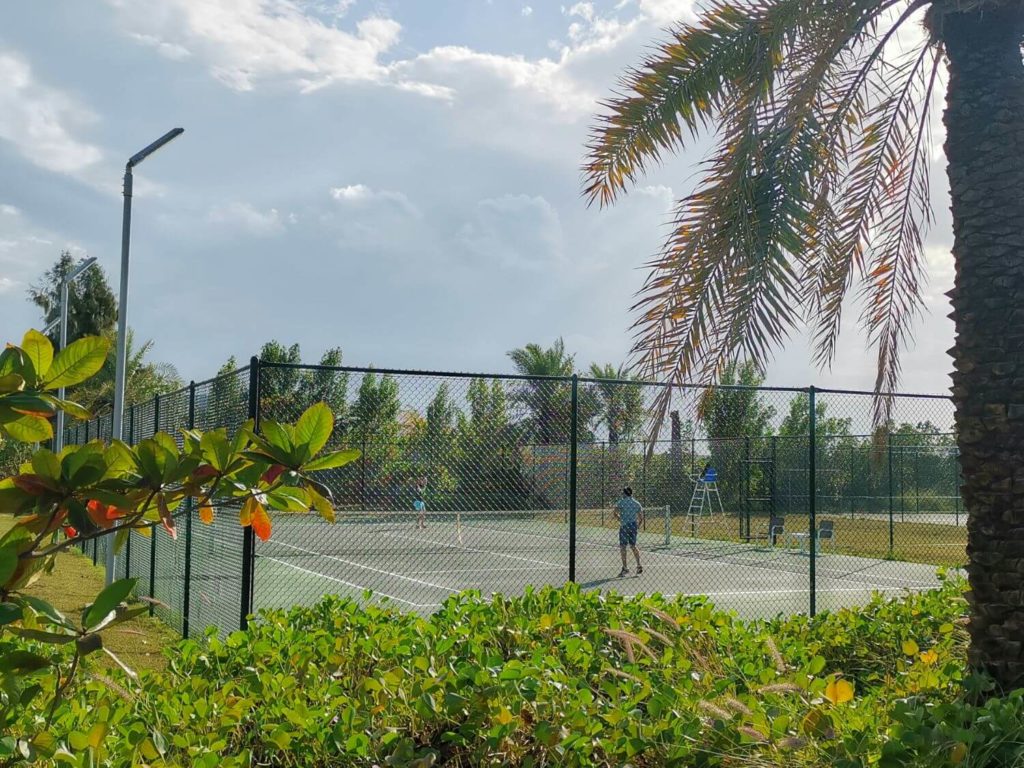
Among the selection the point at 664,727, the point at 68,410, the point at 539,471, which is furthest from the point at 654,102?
the point at 539,471

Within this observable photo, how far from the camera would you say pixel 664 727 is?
321cm

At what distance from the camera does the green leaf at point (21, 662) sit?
1.98 metres

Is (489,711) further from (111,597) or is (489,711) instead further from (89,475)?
(89,475)

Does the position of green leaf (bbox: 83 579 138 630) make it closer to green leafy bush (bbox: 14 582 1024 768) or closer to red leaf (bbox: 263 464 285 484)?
red leaf (bbox: 263 464 285 484)

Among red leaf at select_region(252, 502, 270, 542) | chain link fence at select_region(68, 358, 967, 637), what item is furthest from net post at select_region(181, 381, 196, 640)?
red leaf at select_region(252, 502, 270, 542)

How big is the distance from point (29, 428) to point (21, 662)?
482mm

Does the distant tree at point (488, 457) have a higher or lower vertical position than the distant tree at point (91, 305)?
lower

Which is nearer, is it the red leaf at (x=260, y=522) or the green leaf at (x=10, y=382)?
the green leaf at (x=10, y=382)

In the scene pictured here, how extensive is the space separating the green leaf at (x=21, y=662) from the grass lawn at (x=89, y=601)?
3200 mm

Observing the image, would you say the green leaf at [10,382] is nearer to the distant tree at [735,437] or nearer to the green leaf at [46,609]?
the green leaf at [46,609]

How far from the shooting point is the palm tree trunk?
5125 mm

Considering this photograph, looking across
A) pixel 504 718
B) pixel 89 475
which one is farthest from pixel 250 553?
pixel 89 475

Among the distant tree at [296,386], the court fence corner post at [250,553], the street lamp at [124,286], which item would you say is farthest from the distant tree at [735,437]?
the court fence corner post at [250,553]

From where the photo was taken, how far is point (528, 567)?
1964 cm
